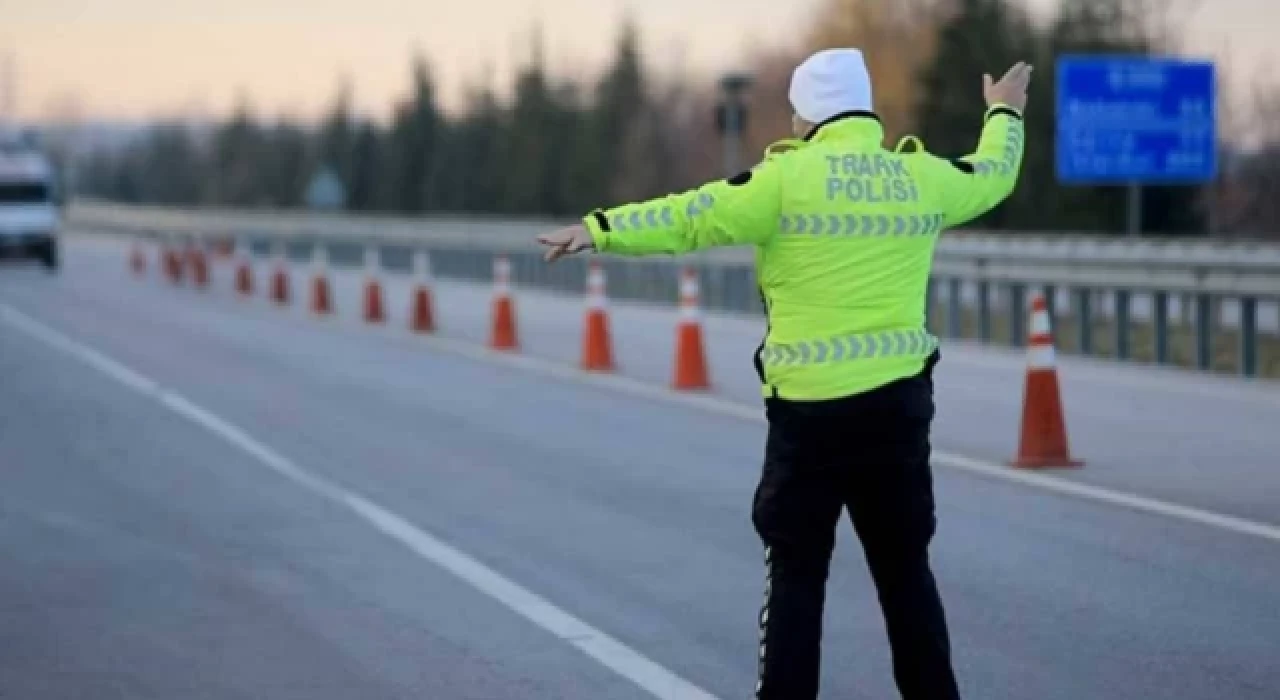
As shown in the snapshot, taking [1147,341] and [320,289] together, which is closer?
[1147,341]

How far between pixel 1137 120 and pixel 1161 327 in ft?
32.4

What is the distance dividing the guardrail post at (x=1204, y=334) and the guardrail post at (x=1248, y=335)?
585 mm

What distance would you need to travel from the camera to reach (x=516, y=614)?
33.7 ft

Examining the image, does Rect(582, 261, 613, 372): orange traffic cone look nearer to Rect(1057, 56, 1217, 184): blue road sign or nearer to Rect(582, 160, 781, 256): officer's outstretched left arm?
Rect(1057, 56, 1217, 184): blue road sign

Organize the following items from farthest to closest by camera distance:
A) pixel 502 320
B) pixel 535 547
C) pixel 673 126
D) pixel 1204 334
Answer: pixel 673 126 → pixel 502 320 → pixel 1204 334 → pixel 535 547

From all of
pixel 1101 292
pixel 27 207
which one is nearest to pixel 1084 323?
pixel 1101 292

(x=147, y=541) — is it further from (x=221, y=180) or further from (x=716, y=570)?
(x=221, y=180)

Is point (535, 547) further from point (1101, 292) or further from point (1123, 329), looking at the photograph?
point (1101, 292)

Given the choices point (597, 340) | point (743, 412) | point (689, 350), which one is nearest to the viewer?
point (743, 412)

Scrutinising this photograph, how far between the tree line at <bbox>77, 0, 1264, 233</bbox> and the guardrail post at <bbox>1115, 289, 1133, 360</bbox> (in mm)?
26347

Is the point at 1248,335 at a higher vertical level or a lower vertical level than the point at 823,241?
lower

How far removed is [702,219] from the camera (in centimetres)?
709

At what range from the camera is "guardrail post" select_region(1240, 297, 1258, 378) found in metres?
23.0

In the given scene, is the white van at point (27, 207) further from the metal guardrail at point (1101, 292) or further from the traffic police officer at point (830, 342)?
the traffic police officer at point (830, 342)
